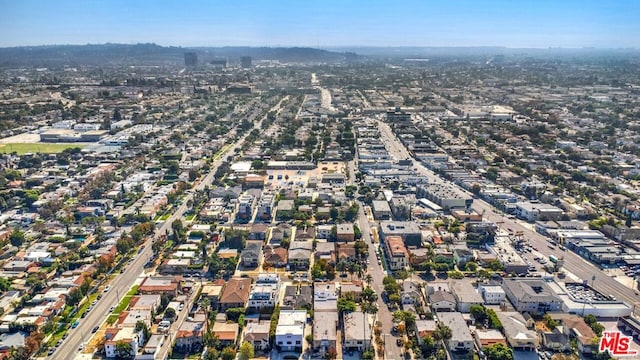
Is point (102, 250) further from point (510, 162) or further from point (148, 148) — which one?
point (510, 162)

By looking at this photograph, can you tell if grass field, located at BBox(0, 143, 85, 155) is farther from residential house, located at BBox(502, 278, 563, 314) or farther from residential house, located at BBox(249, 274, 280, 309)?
residential house, located at BBox(502, 278, 563, 314)

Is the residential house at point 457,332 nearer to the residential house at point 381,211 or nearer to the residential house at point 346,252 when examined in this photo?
the residential house at point 346,252

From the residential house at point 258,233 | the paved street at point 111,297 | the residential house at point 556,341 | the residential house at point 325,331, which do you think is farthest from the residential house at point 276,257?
the residential house at point 556,341

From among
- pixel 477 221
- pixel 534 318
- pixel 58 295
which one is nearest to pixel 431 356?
pixel 534 318

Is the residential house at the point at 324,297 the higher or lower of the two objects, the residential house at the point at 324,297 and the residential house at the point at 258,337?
the higher

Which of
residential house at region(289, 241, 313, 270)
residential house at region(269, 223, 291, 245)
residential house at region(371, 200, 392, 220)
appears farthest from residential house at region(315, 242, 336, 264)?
residential house at region(371, 200, 392, 220)

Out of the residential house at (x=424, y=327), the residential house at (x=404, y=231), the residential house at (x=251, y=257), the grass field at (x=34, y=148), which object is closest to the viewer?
the residential house at (x=424, y=327)
